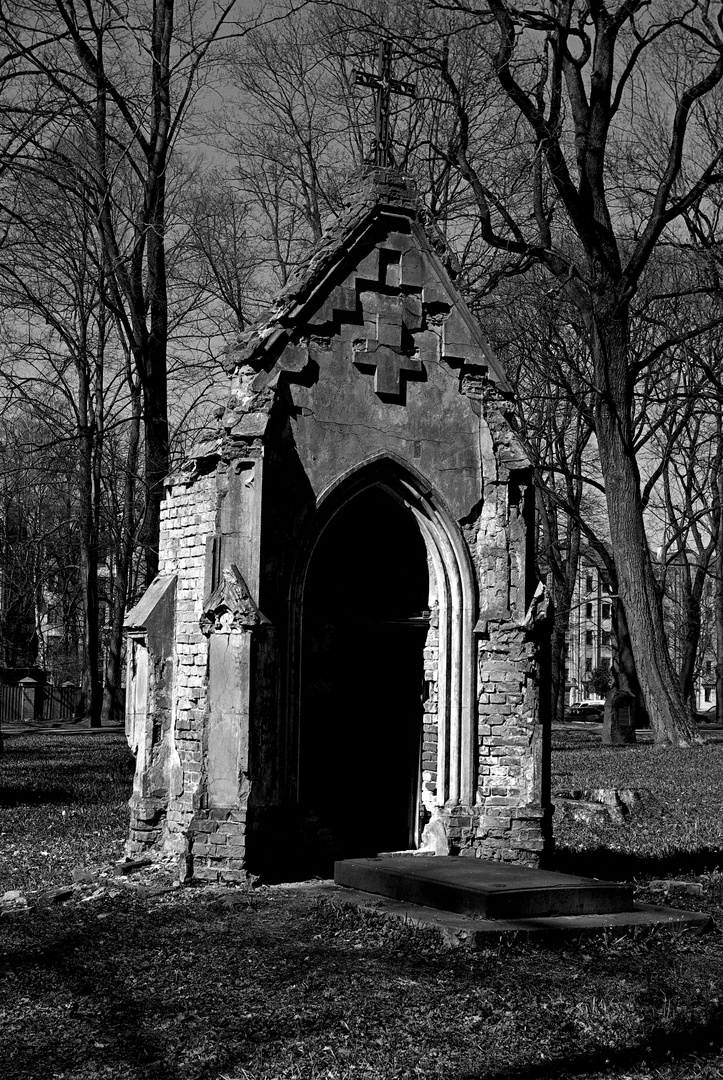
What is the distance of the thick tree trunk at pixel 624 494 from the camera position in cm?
2325

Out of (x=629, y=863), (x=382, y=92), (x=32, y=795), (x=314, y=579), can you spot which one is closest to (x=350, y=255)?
(x=382, y=92)

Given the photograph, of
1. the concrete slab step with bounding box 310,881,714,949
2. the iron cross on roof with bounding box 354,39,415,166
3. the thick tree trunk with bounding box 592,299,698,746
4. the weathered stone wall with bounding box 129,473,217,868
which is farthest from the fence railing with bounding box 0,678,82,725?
the concrete slab step with bounding box 310,881,714,949

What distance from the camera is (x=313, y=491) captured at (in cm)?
1096

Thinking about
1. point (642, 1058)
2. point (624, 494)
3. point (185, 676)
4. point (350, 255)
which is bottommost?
point (642, 1058)

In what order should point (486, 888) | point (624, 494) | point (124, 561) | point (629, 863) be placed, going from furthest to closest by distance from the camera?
point (124, 561), point (624, 494), point (629, 863), point (486, 888)

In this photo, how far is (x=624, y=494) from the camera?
2323 centimetres

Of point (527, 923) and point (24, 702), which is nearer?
point (527, 923)

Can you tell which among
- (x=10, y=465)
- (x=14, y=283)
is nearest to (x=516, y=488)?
(x=14, y=283)

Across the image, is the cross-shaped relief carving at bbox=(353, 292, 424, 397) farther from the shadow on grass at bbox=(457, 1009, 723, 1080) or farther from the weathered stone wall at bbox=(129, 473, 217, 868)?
the shadow on grass at bbox=(457, 1009, 723, 1080)

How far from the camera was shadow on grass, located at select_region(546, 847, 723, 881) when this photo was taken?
Answer: 11.4m

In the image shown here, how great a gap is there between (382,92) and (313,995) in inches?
348

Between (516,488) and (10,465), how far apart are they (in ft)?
56.6

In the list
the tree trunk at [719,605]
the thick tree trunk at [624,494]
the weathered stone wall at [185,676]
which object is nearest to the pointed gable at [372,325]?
the weathered stone wall at [185,676]

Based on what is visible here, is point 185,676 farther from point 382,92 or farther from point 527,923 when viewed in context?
point 382,92
